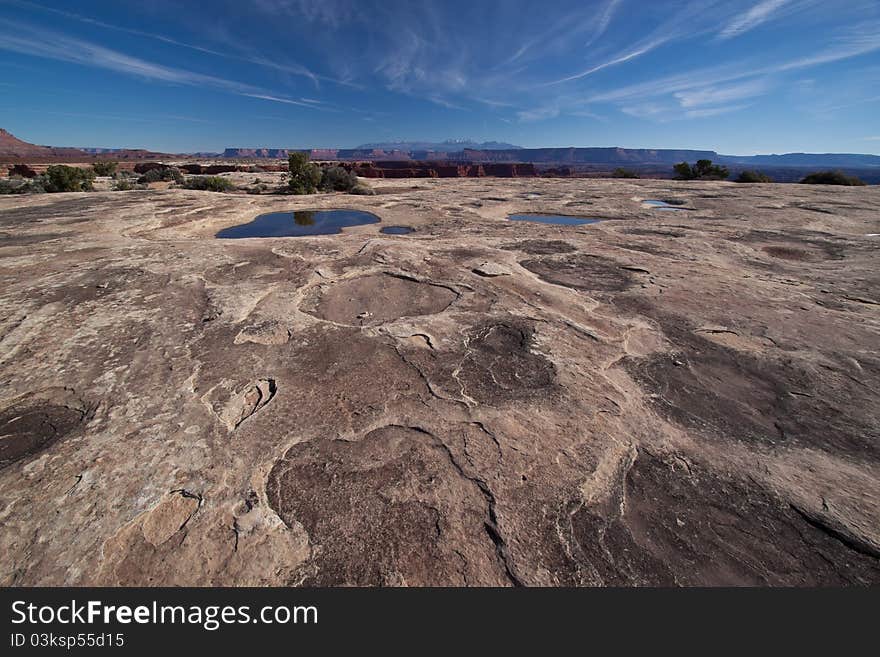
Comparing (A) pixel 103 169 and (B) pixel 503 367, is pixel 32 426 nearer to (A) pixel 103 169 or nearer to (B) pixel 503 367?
(B) pixel 503 367

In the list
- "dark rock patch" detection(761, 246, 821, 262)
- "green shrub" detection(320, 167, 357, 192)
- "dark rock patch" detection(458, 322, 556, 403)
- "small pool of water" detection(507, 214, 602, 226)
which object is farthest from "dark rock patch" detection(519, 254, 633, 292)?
"green shrub" detection(320, 167, 357, 192)

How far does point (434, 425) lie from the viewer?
3.36 metres

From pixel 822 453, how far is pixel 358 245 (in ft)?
29.1

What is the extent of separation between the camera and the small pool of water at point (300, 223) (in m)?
11.8

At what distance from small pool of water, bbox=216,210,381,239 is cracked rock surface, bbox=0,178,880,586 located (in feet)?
15.3

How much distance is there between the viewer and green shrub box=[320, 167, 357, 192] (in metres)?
22.4

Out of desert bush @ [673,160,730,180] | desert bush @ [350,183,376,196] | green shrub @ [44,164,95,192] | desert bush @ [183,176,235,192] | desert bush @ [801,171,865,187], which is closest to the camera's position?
green shrub @ [44,164,95,192]

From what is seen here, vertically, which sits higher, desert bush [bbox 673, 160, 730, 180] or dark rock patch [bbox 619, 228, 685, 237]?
desert bush [bbox 673, 160, 730, 180]

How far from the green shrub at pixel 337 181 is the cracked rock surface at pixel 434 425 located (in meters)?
16.8

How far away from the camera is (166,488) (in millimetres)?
2670

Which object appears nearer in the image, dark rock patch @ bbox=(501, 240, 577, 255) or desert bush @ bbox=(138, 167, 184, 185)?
dark rock patch @ bbox=(501, 240, 577, 255)

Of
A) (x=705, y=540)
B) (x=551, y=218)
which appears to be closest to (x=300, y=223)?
(x=551, y=218)

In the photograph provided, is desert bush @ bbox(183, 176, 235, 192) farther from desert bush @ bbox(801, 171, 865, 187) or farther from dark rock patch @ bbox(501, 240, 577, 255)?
desert bush @ bbox(801, 171, 865, 187)

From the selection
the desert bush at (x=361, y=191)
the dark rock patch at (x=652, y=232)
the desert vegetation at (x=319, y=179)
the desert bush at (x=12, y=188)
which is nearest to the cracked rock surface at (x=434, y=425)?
the dark rock patch at (x=652, y=232)
